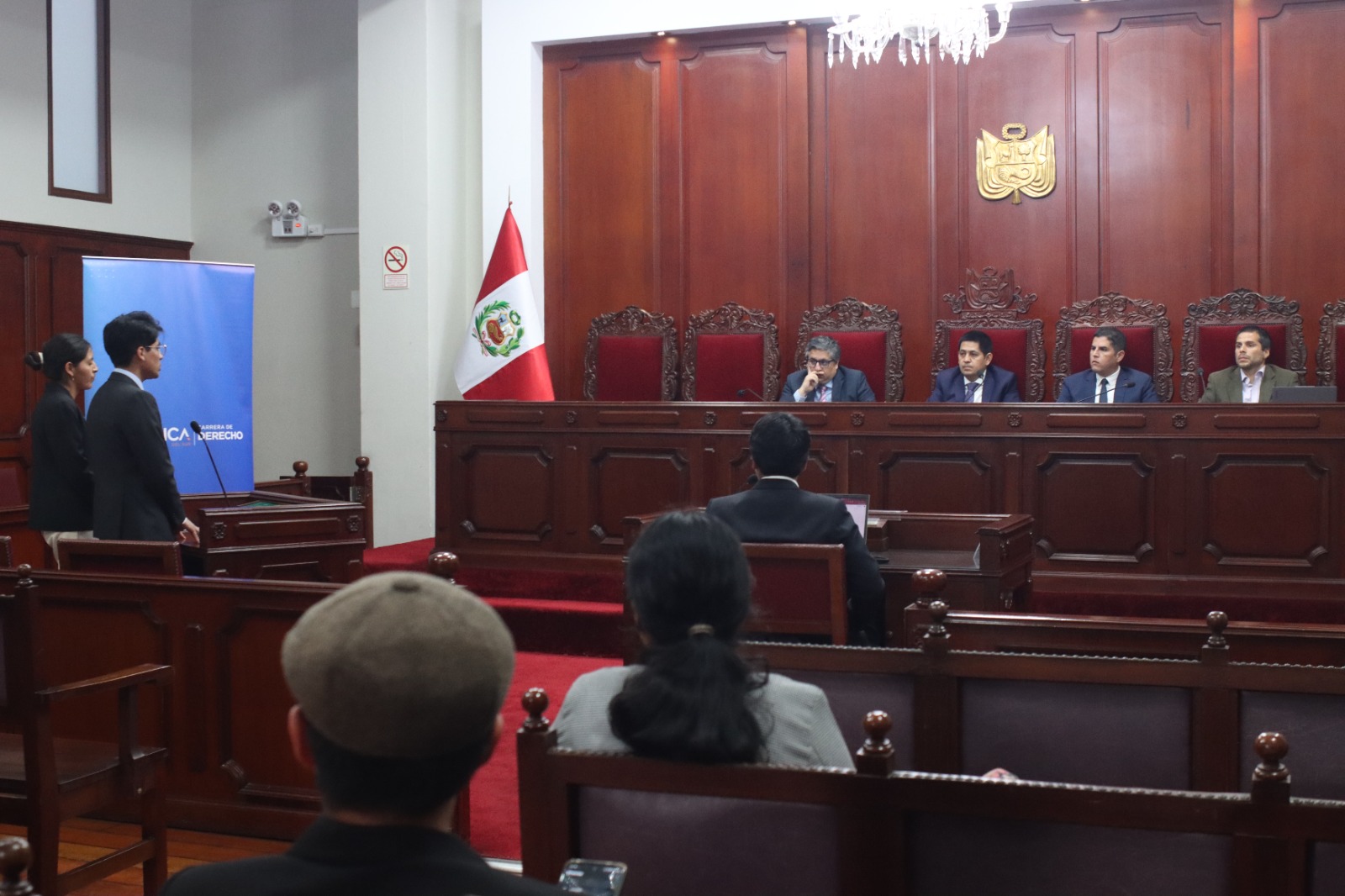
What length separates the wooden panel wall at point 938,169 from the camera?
6.68 metres

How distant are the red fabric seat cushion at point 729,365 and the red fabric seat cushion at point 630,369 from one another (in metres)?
0.24

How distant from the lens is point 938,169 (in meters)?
7.24

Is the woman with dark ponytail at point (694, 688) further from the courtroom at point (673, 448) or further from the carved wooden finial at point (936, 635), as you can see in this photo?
the carved wooden finial at point (936, 635)

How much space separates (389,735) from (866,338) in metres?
Result: 6.17

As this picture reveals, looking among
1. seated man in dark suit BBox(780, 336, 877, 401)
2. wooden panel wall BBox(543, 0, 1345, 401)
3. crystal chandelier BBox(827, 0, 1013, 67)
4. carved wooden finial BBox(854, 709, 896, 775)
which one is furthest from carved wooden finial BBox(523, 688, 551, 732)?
wooden panel wall BBox(543, 0, 1345, 401)

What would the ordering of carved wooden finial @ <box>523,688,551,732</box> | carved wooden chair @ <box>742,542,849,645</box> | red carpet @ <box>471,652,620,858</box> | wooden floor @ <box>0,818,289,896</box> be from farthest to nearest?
carved wooden chair @ <box>742,542,849,645</box> → red carpet @ <box>471,652,620,858</box> → wooden floor @ <box>0,818,289,896</box> → carved wooden finial @ <box>523,688,551,732</box>

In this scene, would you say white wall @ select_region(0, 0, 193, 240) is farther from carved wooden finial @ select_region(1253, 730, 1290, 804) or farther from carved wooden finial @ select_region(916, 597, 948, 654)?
carved wooden finial @ select_region(1253, 730, 1290, 804)

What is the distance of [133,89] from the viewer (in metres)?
8.59

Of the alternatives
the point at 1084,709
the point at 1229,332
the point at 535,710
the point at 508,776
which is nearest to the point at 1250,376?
the point at 1229,332

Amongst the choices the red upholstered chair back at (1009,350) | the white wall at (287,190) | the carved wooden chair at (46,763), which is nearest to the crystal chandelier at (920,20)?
the red upholstered chair back at (1009,350)

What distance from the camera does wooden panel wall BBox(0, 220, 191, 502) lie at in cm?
779

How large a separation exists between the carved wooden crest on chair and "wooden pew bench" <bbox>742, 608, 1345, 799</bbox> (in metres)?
4.71

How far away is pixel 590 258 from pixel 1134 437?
3.64 meters

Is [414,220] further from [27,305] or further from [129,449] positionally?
[129,449]
